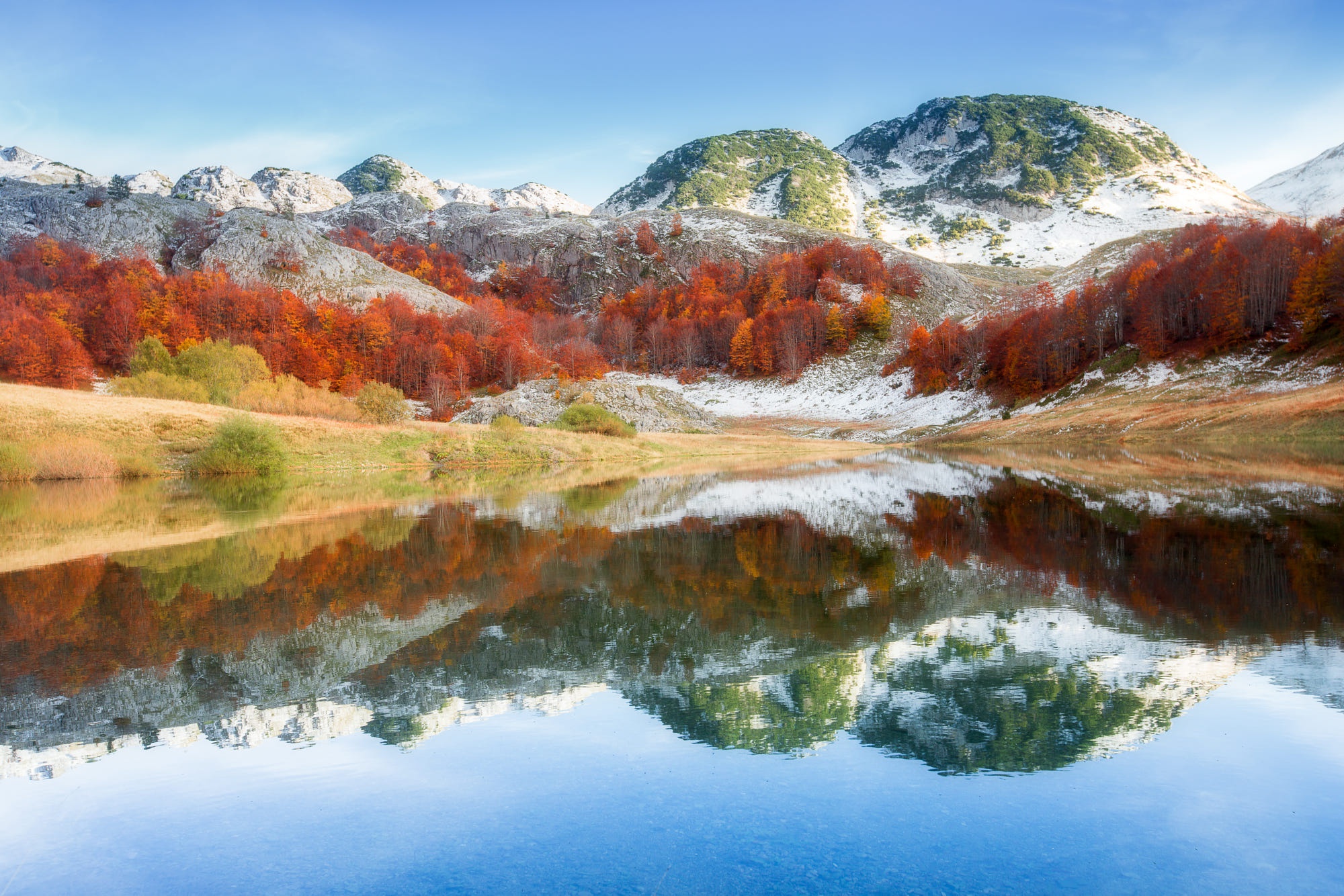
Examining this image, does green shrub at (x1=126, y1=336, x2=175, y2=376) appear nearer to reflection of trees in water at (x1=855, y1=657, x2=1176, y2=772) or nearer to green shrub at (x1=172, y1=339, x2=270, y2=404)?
green shrub at (x1=172, y1=339, x2=270, y2=404)

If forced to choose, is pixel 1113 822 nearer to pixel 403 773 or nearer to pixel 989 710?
pixel 989 710

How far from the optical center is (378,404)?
48375 mm

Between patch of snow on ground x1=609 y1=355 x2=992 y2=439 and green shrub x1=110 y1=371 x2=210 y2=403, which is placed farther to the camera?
patch of snow on ground x1=609 y1=355 x2=992 y2=439

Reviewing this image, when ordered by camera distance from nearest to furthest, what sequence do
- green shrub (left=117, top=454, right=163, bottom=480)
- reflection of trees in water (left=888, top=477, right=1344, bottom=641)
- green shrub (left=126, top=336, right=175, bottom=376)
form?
reflection of trees in water (left=888, top=477, right=1344, bottom=641) → green shrub (left=117, top=454, right=163, bottom=480) → green shrub (left=126, top=336, right=175, bottom=376)

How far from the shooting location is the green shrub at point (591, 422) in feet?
185

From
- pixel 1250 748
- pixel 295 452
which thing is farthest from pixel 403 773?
pixel 295 452

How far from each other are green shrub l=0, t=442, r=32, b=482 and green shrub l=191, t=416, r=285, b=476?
21.0ft

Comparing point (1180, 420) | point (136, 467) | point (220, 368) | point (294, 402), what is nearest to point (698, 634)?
point (136, 467)

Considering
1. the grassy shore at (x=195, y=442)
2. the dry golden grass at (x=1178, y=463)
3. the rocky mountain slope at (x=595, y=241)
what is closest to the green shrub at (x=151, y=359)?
the grassy shore at (x=195, y=442)

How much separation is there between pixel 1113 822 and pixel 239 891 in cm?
499

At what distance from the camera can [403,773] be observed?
5.21 m

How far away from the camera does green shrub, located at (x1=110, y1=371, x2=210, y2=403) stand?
48812 millimetres

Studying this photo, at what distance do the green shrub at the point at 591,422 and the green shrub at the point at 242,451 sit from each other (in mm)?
22445

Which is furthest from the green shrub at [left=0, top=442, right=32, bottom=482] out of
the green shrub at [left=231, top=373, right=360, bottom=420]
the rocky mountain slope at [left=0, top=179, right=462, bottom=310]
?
the rocky mountain slope at [left=0, top=179, right=462, bottom=310]
